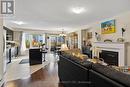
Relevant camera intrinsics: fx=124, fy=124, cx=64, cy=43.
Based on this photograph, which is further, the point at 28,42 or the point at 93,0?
the point at 28,42

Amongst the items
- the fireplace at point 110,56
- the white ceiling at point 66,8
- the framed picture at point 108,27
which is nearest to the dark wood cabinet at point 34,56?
the white ceiling at point 66,8

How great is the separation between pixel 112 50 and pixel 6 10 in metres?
4.77

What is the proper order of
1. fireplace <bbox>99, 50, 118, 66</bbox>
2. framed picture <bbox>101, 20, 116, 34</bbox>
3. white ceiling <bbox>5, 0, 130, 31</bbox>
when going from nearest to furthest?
white ceiling <bbox>5, 0, 130, 31</bbox>, fireplace <bbox>99, 50, 118, 66</bbox>, framed picture <bbox>101, 20, 116, 34</bbox>

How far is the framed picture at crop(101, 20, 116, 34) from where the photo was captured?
19.4 feet

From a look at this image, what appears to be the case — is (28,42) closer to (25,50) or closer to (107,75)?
(25,50)

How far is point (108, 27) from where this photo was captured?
20.5ft

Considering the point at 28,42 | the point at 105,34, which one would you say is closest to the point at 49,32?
the point at 28,42

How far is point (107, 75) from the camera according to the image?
156 centimetres

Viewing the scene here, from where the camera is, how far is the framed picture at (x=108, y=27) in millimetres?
5906

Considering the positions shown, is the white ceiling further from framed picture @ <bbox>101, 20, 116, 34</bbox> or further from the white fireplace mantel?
the white fireplace mantel

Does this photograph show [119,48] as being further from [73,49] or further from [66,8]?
[66,8]

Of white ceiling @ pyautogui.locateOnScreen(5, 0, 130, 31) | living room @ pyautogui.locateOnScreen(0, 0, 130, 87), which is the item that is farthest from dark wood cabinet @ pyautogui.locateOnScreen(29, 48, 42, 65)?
white ceiling @ pyautogui.locateOnScreen(5, 0, 130, 31)

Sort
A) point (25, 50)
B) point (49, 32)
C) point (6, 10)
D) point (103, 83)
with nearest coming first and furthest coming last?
1. point (103, 83)
2. point (6, 10)
3. point (25, 50)
4. point (49, 32)

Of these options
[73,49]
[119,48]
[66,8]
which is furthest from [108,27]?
[66,8]
